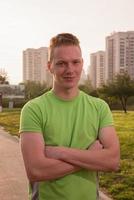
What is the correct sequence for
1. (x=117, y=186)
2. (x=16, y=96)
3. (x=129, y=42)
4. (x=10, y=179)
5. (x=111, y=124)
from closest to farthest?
(x=111, y=124), (x=117, y=186), (x=10, y=179), (x=16, y=96), (x=129, y=42)

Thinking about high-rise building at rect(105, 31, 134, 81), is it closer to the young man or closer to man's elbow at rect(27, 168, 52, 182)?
the young man

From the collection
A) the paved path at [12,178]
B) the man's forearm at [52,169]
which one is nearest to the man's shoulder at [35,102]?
the man's forearm at [52,169]

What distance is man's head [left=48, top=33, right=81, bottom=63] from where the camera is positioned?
8.86 ft

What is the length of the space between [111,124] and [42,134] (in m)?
0.48

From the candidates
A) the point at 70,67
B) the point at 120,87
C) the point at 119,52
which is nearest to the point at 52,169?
the point at 70,67

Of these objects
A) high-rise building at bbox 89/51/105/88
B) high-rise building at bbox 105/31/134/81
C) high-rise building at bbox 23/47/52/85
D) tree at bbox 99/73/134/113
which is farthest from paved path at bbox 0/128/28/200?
high-rise building at bbox 23/47/52/85

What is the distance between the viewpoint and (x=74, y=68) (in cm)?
273

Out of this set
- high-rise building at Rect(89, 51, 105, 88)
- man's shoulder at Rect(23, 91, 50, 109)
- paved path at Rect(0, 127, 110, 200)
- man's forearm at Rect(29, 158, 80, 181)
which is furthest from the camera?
high-rise building at Rect(89, 51, 105, 88)

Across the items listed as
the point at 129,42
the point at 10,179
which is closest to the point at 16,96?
the point at 129,42

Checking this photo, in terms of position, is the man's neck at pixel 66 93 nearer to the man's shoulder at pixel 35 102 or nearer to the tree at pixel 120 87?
the man's shoulder at pixel 35 102

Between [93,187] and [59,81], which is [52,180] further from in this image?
[59,81]

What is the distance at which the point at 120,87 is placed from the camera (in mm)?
49875

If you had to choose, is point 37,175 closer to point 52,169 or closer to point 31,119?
point 52,169

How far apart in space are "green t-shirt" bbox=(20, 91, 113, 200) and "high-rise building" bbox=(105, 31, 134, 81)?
101338 millimetres
